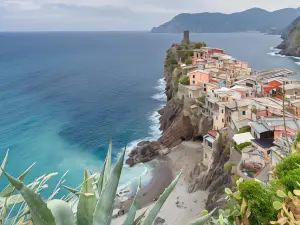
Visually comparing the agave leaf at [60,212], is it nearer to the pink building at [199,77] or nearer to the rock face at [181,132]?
the rock face at [181,132]

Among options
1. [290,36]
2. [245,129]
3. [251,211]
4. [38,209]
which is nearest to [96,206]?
[38,209]

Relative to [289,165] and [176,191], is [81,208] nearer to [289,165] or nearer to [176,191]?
[289,165]

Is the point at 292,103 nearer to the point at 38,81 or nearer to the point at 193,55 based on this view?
the point at 193,55

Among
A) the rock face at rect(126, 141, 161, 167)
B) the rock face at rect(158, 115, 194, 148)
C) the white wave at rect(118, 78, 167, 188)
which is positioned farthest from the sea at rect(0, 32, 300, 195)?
the rock face at rect(158, 115, 194, 148)

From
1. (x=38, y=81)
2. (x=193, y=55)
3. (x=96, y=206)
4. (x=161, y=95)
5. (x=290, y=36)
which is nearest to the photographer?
(x=96, y=206)

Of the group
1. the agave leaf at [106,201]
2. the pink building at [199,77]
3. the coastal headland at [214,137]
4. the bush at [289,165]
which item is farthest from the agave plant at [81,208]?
the pink building at [199,77]

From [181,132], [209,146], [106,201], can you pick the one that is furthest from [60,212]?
[181,132]
